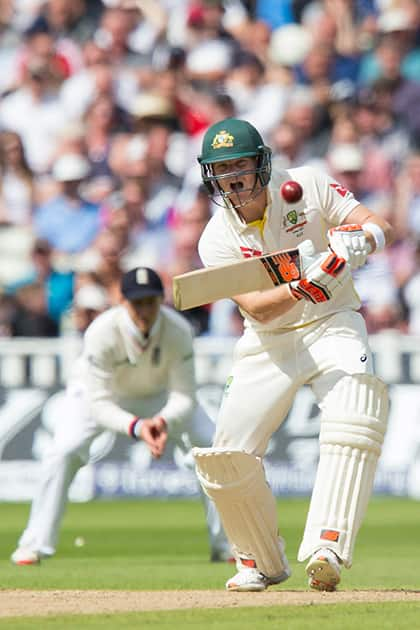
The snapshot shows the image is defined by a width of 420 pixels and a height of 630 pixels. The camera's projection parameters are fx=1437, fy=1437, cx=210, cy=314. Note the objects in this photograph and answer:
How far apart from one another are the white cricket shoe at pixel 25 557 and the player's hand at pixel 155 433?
94 cm

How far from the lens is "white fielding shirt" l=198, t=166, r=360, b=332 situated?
6.23 metres

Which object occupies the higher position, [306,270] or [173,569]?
[306,270]

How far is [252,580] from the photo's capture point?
20.5 ft

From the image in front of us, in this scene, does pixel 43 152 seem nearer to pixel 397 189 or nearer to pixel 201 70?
pixel 201 70

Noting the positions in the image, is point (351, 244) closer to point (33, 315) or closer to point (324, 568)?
point (324, 568)

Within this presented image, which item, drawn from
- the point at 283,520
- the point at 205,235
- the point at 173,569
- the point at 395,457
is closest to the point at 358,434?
the point at 205,235

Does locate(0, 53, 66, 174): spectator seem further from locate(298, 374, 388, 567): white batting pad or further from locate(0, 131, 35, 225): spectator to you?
locate(298, 374, 388, 567): white batting pad

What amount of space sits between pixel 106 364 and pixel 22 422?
12.2 feet

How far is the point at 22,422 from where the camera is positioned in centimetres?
1242

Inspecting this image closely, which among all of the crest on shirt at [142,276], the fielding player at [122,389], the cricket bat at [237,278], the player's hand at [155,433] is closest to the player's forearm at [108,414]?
the fielding player at [122,389]

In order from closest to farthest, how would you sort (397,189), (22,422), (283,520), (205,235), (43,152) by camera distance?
(205,235), (283,520), (22,422), (397,189), (43,152)

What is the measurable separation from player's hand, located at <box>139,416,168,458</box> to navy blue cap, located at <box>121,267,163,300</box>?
31.3 inches

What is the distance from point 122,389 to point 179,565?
1.51 metres

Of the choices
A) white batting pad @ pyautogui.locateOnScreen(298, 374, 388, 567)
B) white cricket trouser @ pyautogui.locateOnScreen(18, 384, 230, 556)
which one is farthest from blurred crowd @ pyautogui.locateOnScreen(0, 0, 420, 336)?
white batting pad @ pyautogui.locateOnScreen(298, 374, 388, 567)
